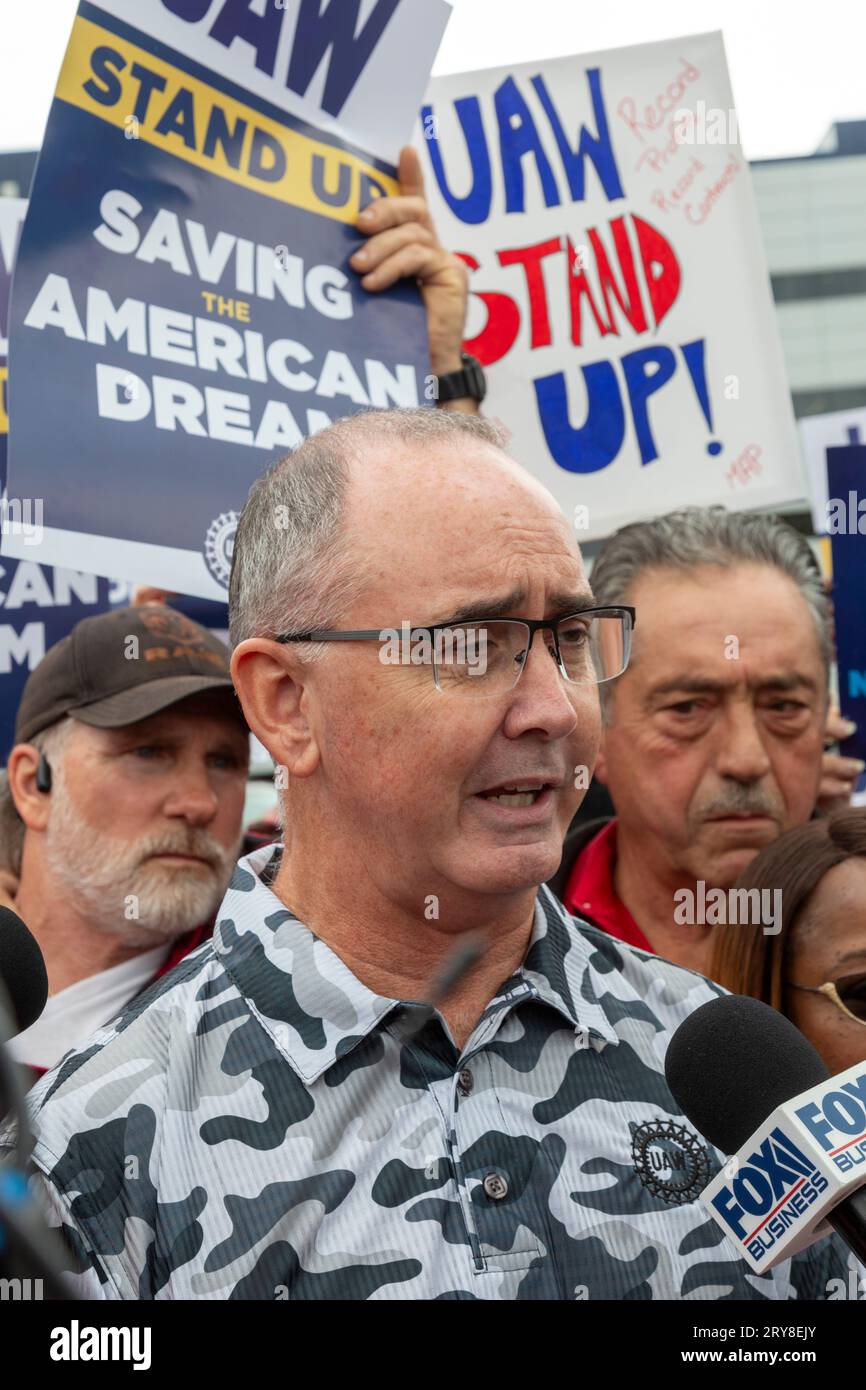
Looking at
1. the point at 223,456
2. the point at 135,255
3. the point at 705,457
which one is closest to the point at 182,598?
the point at 223,456

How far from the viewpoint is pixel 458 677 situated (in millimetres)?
1515

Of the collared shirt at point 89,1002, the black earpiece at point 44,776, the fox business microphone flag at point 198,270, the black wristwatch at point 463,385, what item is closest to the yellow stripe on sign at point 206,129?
the fox business microphone flag at point 198,270

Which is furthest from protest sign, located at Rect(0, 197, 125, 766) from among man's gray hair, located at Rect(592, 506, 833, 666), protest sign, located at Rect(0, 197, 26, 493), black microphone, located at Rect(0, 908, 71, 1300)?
black microphone, located at Rect(0, 908, 71, 1300)

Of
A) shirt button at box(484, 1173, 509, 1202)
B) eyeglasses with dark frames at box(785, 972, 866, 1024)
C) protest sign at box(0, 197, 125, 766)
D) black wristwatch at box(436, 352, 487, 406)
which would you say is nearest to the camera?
shirt button at box(484, 1173, 509, 1202)

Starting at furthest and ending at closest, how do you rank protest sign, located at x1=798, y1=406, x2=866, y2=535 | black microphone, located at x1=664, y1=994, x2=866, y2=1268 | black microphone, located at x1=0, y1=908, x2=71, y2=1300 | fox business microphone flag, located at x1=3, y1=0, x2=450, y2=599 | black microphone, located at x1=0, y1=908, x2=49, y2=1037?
protest sign, located at x1=798, y1=406, x2=866, y2=535 → fox business microphone flag, located at x1=3, y1=0, x2=450, y2=599 → black microphone, located at x1=0, y1=908, x2=49, y2=1037 → black microphone, located at x1=664, y1=994, x2=866, y2=1268 → black microphone, located at x1=0, y1=908, x2=71, y2=1300

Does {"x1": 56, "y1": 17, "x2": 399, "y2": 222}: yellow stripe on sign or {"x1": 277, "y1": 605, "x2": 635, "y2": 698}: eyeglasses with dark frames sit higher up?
{"x1": 56, "y1": 17, "x2": 399, "y2": 222}: yellow stripe on sign

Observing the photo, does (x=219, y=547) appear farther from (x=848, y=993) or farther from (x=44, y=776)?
(x=848, y=993)

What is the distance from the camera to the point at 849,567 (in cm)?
282

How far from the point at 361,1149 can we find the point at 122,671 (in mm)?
1667

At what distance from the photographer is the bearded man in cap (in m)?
2.86

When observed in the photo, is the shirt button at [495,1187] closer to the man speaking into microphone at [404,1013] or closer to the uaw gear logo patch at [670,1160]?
the man speaking into microphone at [404,1013]

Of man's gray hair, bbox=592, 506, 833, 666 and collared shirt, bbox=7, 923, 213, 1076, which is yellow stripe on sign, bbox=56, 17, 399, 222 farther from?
collared shirt, bbox=7, 923, 213, 1076

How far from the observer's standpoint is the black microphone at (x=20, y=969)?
132cm

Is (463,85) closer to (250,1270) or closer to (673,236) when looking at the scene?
(673,236)
